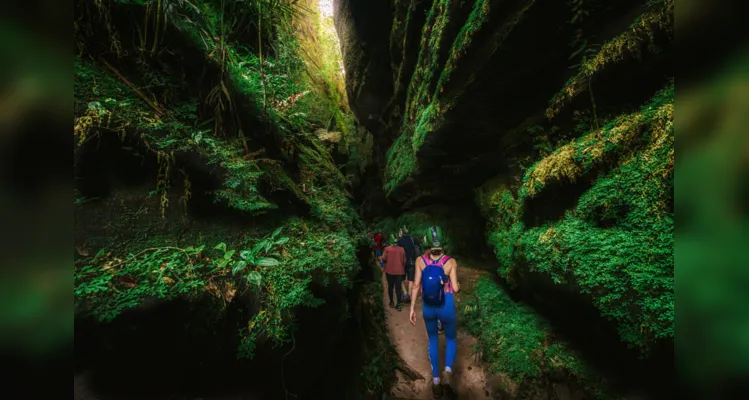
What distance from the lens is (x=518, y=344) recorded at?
15.1ft

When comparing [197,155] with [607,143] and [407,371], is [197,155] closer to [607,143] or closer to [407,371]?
[407,371]

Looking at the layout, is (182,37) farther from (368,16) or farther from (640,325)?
(368,16)

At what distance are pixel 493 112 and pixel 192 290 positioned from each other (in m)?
6.62

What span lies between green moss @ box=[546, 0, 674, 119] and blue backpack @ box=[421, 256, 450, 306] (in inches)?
149

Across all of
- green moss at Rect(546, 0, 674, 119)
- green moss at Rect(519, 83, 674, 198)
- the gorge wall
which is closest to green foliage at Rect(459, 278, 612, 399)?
the gorge wall

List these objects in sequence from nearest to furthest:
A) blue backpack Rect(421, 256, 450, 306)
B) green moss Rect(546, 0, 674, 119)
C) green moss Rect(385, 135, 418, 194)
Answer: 1. green moss Rect(546, 0, 674, 119)
2. blue backpack Rect(421, 256, 450, 306)
3. green moss Rect(385, 135, 418, 194)

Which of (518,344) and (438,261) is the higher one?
(438,261)

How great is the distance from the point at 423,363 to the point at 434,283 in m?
2.19

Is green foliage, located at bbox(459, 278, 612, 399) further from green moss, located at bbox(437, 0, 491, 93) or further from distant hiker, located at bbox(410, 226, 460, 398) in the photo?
green moss, located at bbox(437, 0, 491, 93)

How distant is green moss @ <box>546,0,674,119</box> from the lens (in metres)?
3.25

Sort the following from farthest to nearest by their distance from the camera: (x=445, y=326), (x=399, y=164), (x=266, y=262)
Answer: (x=399, y=164)
(x=445, y=326)
(x=266, y=262)

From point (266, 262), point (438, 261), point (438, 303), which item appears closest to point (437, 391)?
point (438, 303)

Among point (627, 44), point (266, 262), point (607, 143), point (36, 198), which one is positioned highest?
point (627, 44)

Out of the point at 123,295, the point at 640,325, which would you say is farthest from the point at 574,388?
the point at 123,295
